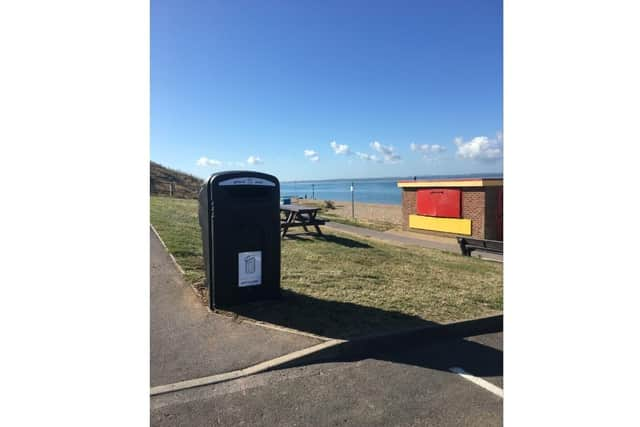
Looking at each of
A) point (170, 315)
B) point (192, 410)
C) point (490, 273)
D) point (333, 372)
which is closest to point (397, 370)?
point (333, 372)

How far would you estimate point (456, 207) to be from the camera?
14531mm

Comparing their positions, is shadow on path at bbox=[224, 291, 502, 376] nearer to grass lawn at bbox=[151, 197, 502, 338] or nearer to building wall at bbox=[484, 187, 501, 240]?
grass lawn at bbox=[151, 197, 502, 338]

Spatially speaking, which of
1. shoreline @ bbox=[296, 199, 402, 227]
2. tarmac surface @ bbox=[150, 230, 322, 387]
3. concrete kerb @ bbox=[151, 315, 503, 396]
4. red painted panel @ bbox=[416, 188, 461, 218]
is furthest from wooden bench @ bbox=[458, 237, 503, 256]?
shoreline @ bbox=[296, 199, 402, 227]

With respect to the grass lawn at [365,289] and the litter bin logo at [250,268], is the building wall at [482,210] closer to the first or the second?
the grass lawn at [365,289]

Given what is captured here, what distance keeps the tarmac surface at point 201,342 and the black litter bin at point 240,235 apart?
1.29 feet

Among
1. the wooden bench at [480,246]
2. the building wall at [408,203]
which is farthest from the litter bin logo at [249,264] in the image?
the building wall at [408,203]

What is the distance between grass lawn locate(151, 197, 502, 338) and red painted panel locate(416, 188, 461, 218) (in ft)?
20.8

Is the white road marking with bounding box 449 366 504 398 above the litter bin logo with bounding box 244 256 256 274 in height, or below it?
below

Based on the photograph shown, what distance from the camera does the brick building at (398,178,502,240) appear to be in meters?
13.6

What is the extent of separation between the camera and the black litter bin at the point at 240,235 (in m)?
4.21

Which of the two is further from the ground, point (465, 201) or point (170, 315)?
point (465, 201)
